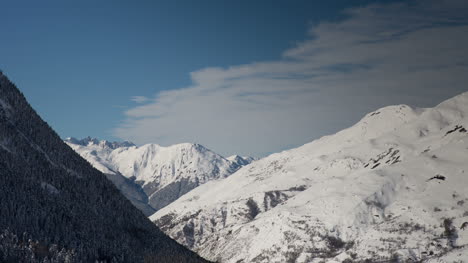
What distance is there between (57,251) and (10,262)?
72.3ft

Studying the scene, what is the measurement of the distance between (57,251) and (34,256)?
36.6 ft

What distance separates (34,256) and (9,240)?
487 inches

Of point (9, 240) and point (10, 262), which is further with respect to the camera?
point (9, 240)

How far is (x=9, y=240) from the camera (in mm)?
185125

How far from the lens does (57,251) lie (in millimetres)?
193250

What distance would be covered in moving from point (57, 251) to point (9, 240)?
1918 centimetres

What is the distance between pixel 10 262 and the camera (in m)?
174

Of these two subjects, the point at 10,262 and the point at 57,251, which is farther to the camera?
the point at 57,251

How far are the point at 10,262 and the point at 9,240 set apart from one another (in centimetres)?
1398

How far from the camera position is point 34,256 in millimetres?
183500
